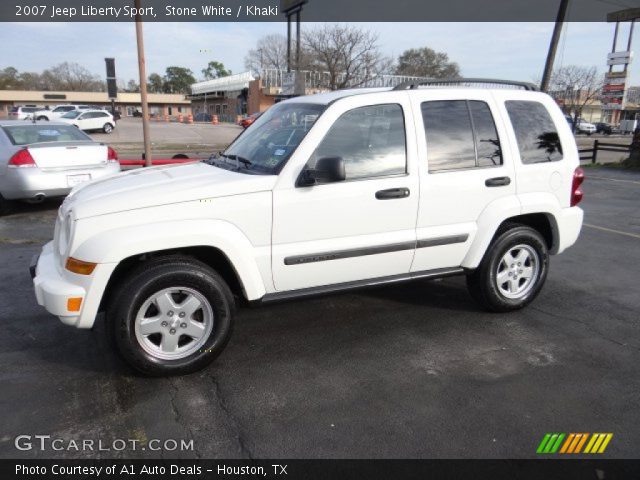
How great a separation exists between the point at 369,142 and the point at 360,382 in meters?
1.77

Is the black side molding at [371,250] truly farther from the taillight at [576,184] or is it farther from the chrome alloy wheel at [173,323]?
the taillight at [576,184]

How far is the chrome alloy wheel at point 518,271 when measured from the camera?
4488 millimetres

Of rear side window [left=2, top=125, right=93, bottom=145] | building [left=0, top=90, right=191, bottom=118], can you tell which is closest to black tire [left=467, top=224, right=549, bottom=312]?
rear side window [left=2, top=125, right=93, bottom=145]

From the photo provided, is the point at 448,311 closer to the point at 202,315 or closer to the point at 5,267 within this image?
the point at 202,315

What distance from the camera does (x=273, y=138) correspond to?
4.06 metres

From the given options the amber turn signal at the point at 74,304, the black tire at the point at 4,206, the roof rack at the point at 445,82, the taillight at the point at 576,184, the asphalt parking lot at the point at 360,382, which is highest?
the roof rack at the point at 445,82

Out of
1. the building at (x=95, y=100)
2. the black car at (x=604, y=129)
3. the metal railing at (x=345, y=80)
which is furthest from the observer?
the building at (x=95, y=100)

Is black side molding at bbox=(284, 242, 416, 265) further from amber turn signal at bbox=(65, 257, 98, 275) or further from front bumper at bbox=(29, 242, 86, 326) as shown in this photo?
front bumper at bbox=(29, 242, 86, 326)

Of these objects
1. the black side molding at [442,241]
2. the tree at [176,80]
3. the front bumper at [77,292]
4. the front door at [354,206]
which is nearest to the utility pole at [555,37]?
the black side molding at [442,241]

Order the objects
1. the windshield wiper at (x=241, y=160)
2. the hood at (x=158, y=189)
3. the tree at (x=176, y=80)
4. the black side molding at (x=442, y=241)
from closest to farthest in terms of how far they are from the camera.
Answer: the hood at (x=158, y=189)
the windshield wiper at (x=241, y=160)
the black side molding at (x=442, y=241)
the tree at (x=176, y=80)

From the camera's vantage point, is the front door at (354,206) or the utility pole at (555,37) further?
the utility pole at (555,37)

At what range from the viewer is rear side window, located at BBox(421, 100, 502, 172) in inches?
159

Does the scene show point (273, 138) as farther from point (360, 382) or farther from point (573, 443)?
point (573, 443)
